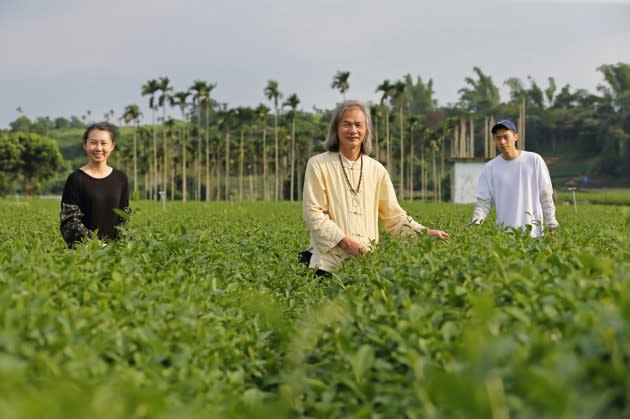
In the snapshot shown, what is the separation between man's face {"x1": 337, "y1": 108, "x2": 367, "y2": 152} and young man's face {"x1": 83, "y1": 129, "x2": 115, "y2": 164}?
2211 millimetres

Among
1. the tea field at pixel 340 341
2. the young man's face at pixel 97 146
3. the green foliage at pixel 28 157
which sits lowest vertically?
the tea field at pixel 340 341

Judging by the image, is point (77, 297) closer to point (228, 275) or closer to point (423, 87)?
point (228, 275)

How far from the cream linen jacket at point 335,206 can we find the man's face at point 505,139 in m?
1.59

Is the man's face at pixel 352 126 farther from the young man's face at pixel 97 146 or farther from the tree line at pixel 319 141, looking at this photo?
the tree line at pixel 319 141

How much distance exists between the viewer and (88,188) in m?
6.09

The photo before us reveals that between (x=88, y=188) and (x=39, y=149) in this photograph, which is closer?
(x=88, y=188)

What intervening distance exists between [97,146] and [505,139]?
3785mm

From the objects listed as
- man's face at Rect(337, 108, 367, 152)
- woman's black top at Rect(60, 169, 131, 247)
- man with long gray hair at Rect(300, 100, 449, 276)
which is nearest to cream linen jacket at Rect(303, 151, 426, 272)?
man with long gray hair at Rect(300, 100, 449, 276)

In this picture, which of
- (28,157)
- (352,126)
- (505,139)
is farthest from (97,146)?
(28,157)

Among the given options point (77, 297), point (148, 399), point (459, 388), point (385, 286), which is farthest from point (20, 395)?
point (385, 286)

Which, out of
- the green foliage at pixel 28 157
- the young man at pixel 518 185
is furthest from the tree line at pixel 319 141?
the young man at pixel 518 185

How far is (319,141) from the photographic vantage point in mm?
85875

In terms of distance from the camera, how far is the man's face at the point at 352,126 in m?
5.33

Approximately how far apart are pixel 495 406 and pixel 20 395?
1359mm
